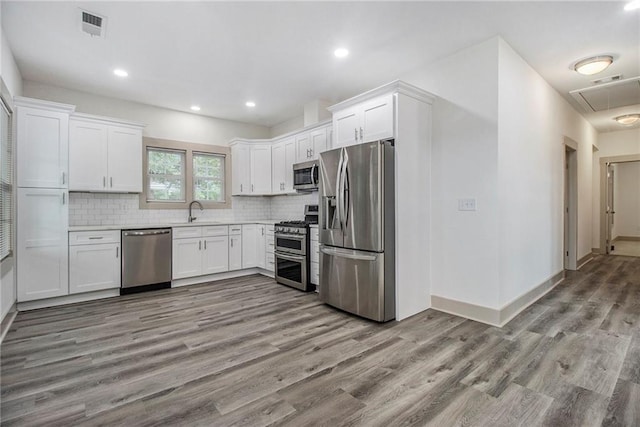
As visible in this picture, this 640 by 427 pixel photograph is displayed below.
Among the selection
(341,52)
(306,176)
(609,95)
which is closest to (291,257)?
(306,176)

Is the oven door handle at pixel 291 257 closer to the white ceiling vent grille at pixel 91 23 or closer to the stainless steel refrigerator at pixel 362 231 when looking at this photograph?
the stainless steel refrigerator at pixel 362 231

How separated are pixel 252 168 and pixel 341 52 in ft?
9.68

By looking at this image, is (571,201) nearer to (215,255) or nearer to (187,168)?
(215,255)

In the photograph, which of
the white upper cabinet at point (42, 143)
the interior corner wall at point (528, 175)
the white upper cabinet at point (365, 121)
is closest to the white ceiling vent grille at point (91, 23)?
the white upper cabinet at point (42, 143)

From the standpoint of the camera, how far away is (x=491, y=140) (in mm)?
3043

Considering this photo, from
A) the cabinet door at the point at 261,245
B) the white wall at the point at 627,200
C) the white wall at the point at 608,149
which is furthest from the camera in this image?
the white wall at the point at 627,200

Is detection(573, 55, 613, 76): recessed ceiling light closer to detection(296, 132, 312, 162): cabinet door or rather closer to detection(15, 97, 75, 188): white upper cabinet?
detection(296, 132, 312, 162): cabinet door

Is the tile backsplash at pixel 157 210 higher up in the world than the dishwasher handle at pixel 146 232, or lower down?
higher up

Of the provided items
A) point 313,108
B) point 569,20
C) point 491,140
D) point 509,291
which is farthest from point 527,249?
point 313,108

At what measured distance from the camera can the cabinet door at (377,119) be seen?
3.22 m

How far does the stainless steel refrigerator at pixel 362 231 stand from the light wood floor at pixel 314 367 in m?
0.23

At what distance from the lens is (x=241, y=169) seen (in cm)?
571

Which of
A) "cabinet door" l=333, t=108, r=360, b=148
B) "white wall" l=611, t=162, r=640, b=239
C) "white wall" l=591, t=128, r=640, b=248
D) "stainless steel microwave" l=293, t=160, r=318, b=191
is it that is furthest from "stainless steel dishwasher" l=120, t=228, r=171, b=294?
"white wall" l=611, t=162, r=640, b=239

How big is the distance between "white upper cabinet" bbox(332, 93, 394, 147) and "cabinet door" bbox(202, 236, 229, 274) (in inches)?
98.9
